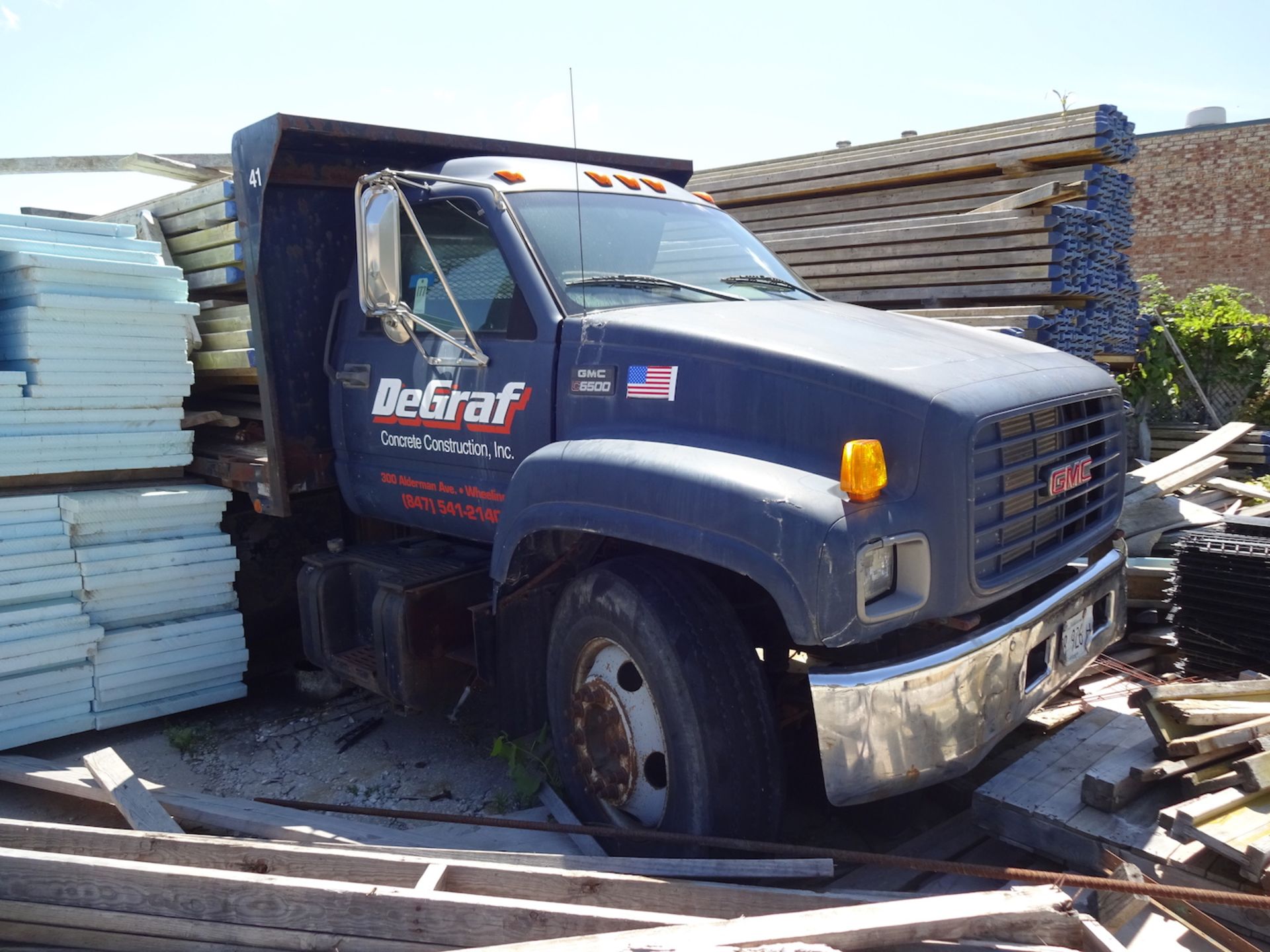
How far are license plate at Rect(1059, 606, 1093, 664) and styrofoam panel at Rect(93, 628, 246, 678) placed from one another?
4.22m

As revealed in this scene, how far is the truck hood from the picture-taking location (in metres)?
3.06

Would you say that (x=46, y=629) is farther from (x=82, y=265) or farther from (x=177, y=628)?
(x=82, y=265)

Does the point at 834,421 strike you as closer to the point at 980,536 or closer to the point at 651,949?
the point at 980,536

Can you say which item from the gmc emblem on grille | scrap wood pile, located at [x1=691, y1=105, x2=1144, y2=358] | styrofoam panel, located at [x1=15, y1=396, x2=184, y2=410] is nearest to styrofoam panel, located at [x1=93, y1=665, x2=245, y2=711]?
styrofoam panel, located at [x1=15, y1=396, x2=184, y2=410]

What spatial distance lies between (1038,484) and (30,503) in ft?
15.1

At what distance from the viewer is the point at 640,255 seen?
4.18 metres

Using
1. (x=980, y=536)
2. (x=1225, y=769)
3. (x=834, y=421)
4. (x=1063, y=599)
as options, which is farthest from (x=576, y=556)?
(x=1225, y=769)

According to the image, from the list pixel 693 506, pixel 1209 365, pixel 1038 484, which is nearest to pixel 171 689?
pixel 693 506

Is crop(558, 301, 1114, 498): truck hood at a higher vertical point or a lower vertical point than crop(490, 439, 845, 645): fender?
higher

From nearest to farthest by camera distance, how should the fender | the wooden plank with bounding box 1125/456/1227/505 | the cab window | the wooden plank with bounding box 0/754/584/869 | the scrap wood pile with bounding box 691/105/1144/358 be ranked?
the fender < the wooden plank with bounding box 0/754/584/869 < the cab window < the wooden plank with bounding box 1125/456/1227/505 < the scrap wood pile with bounding box 691/105/1144/358

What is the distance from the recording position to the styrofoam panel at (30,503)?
4.88m

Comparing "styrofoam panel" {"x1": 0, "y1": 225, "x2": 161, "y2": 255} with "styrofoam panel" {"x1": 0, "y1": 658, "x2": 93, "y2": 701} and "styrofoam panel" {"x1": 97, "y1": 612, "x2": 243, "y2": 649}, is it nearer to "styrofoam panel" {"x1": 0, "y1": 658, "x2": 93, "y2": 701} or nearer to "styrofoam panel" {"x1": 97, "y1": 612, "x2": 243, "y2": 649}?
"styrofoam panel" {"x1": 97, "y1": 612, "x2": 243, "y2": 649}

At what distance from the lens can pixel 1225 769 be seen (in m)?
3.36

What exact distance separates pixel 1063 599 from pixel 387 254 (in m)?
2.81
